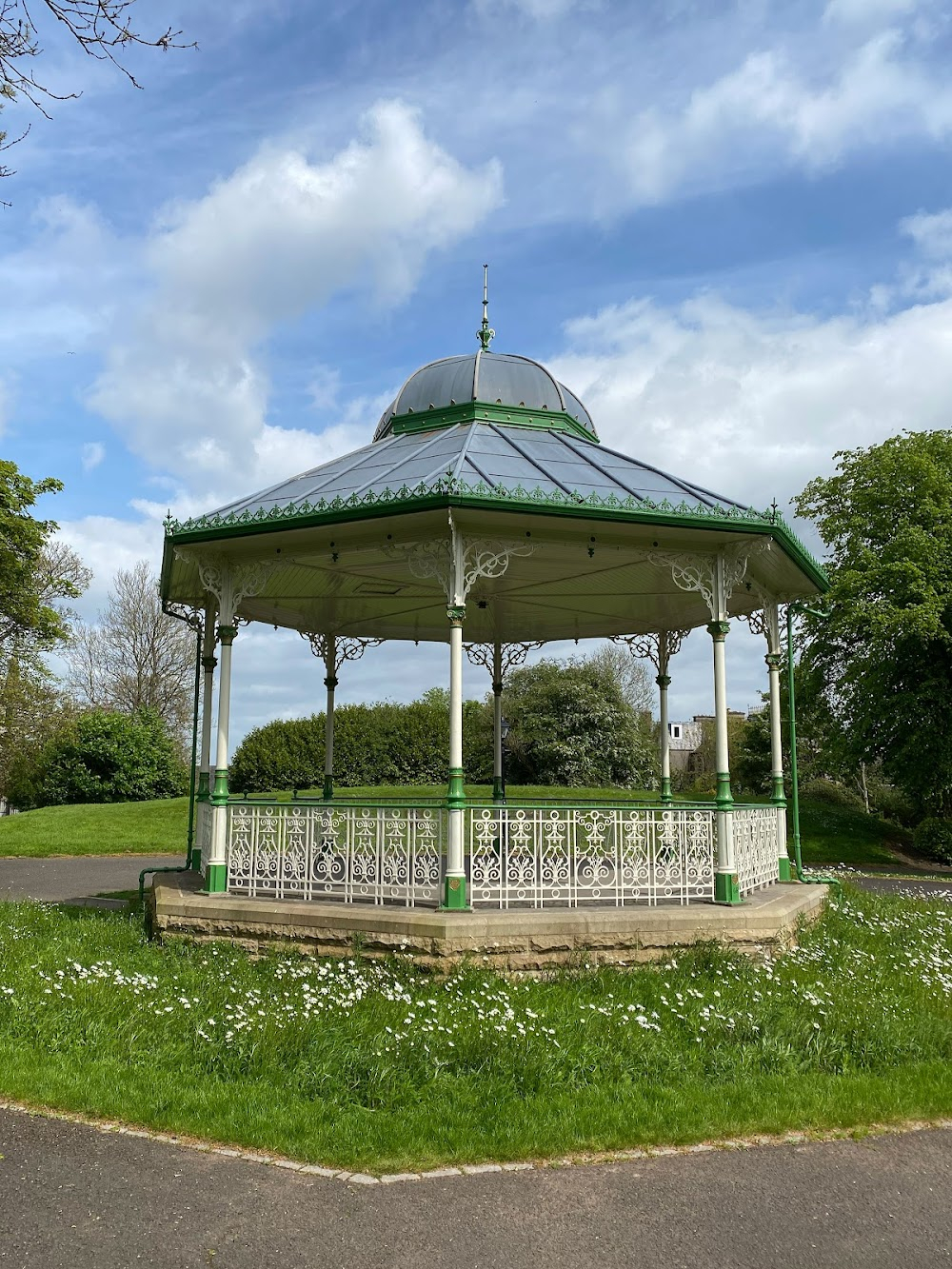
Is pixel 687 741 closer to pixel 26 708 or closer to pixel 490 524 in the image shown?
pixel 26 708

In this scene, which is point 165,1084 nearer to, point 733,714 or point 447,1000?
point 447,1000

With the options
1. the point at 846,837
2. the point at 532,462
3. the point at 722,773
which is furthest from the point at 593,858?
the point at 846,837

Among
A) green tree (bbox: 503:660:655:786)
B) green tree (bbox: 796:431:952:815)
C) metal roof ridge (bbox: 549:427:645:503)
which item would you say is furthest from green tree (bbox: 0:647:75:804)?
green tree (bbox: 796:431:952:815)

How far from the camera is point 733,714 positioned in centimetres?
5081

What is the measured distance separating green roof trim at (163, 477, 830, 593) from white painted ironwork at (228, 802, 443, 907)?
2666 millimetres

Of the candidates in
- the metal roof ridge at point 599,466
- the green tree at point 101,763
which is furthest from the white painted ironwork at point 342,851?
the green tree at point 101,763

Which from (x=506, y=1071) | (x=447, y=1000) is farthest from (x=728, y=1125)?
(x=447, y=1000)

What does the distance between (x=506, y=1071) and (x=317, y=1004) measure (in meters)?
1.68

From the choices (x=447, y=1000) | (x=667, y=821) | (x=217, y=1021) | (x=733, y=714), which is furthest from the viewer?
(x=733, y=714)

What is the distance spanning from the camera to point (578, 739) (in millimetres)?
32750

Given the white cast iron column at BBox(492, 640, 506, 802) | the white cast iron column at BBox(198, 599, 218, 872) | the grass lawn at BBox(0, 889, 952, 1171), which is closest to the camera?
the grass lawn at BBox(0, 889, 952, 1171)

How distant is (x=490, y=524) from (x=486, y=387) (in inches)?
130

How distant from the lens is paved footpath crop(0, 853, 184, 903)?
49.2ft

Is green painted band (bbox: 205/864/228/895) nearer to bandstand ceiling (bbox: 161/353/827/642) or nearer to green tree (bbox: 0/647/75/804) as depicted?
bandstand ceiling (bbox: 161/353/827/642)
